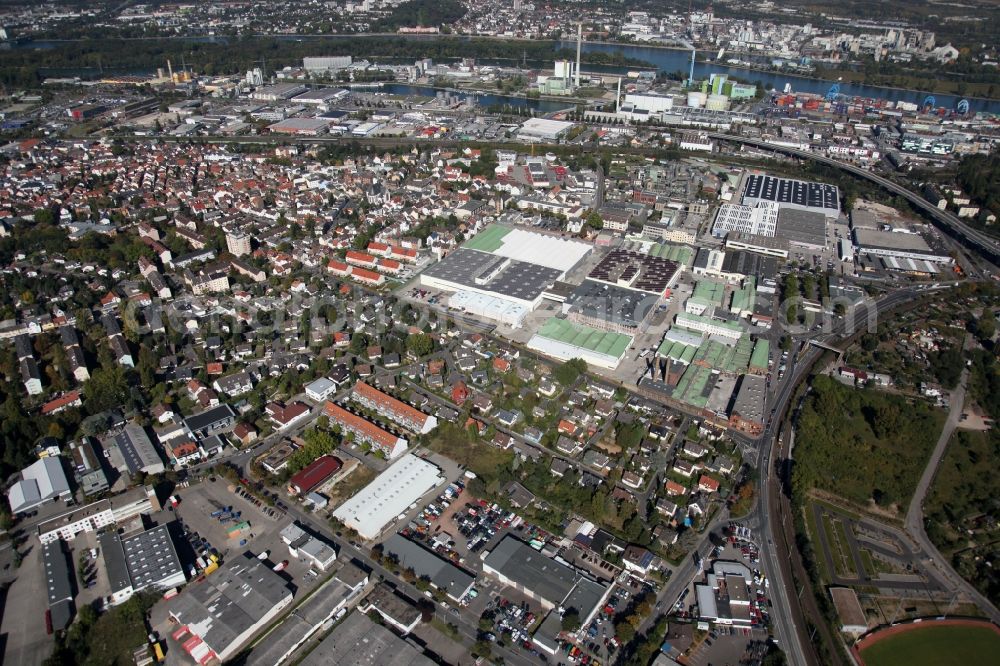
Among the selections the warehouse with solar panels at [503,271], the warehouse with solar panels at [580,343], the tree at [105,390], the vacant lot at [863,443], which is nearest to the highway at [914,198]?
the vacant lot at [863,443]

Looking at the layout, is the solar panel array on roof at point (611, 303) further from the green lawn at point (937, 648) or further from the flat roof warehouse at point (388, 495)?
the green lawn at point (937, 648)

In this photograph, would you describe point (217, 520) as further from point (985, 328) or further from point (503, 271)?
point (985, 328)

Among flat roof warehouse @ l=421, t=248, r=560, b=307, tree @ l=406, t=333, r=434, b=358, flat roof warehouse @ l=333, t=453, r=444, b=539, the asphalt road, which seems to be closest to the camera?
the asphalt road

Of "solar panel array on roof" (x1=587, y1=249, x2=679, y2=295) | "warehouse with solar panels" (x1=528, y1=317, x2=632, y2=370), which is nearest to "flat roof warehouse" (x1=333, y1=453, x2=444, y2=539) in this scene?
"warehouse with solar panels" (x1=528, y1=317, x2=632, y2=370)

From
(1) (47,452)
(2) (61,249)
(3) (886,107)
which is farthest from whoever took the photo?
(3) (886,107)

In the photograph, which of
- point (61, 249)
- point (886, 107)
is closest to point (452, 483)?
point (61, 249)

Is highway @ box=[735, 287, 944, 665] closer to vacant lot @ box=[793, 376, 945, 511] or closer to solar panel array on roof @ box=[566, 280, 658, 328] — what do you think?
vacant lot @ box=[793, 376, 945, 511]

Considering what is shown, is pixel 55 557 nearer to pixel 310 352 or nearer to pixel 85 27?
pixel 310 352
